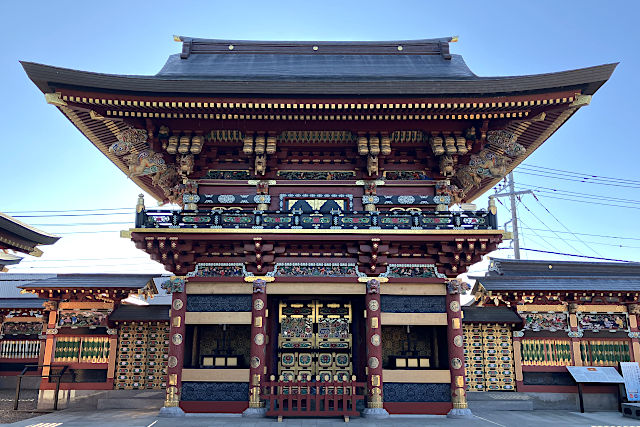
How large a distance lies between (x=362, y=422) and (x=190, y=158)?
968 cm

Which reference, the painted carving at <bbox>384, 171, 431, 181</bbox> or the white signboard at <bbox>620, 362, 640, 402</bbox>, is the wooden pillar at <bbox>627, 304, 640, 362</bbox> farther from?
the painted carving at <bbox>384, 171, 431, 181</bbox>

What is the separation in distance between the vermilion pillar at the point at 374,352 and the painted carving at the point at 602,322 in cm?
811

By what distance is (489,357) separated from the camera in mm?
15781

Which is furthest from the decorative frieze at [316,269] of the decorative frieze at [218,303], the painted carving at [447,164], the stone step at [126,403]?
the stone step at [126,403]

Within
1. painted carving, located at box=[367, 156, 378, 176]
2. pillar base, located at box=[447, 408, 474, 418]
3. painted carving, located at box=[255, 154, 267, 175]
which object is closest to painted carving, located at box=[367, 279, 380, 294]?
painted carving, located at box=[367, 156, 378, 176]

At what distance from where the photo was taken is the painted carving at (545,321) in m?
15.7

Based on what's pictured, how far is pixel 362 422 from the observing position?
12.0 metres

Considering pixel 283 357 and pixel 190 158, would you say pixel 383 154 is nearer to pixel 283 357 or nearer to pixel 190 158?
pixel 190 158

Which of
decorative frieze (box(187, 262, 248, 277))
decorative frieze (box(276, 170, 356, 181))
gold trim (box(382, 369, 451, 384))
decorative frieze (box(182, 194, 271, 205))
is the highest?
decorative frieze (box(276, 170, 356, 181))

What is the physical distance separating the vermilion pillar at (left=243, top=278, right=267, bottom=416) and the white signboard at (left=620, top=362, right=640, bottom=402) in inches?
494

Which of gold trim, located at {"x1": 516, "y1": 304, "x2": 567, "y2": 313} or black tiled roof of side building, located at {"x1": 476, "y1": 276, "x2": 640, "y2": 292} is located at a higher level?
black tiled roof of side building, located at {"x1": 476, "y1": 276, "x2": 640, "y2": 292}

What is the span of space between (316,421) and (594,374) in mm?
10136

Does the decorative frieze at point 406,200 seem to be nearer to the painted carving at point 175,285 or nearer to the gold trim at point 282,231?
the gold trim at point 282,231

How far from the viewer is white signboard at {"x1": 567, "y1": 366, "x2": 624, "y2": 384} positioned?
1500cm
